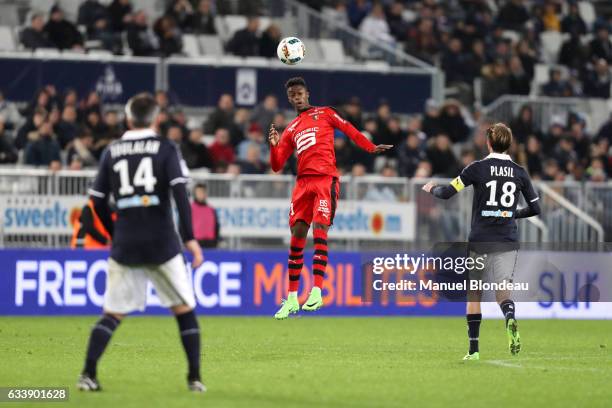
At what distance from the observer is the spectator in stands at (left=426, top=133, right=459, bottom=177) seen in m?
25.7

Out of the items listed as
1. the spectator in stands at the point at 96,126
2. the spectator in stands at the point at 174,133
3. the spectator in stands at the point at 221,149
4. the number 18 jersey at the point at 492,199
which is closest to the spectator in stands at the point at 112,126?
the spectator in stands at the point at 96,126

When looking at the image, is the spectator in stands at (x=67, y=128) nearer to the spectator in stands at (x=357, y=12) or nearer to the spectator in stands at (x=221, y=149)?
the spectator in stands at (x=221, y=149)

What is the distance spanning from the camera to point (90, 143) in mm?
23156

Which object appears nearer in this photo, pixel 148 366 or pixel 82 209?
pixel 148 366

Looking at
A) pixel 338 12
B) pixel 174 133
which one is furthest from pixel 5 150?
pixel 338 12

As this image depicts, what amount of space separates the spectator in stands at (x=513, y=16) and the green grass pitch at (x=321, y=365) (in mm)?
15339

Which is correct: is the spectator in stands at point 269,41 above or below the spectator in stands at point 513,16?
below

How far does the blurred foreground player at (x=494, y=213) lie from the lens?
13.0 metres

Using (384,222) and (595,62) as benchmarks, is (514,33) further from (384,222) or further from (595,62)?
(384,222)

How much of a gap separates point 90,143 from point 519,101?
10.7 meters

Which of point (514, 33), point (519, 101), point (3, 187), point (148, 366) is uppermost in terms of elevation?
point (514, 33)

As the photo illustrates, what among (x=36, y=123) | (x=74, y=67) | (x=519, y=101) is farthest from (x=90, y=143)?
(x=519, y=101)

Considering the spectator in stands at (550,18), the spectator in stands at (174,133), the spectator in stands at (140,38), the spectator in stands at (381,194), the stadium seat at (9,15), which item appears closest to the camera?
the spectator in stands at (174,133)

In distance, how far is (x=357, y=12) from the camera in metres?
30.4
